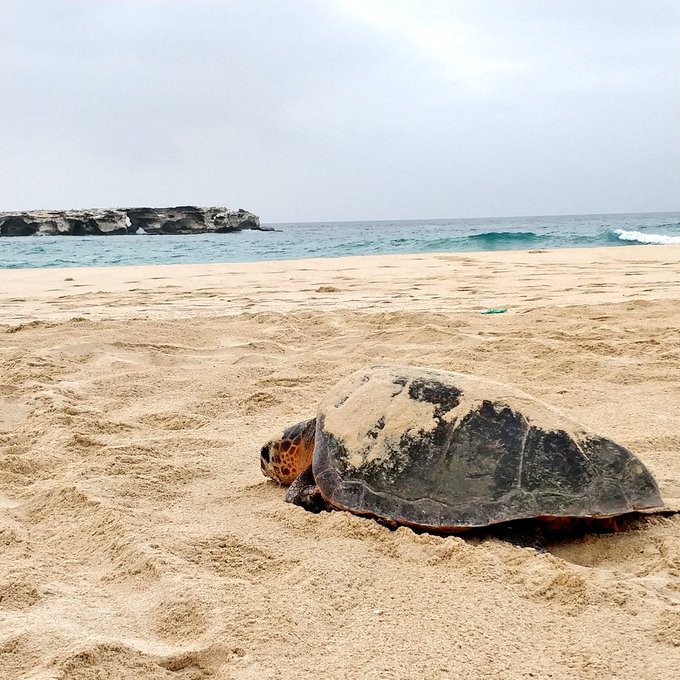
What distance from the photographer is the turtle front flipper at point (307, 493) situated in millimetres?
2438

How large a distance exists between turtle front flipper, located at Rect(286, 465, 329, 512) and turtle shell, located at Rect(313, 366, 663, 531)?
7 cm

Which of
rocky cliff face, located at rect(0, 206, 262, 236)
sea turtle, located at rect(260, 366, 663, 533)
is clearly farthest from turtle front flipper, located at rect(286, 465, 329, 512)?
rocky cliff face, located at rect(0, 206, 262, 236)

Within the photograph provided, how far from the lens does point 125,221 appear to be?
57.1m

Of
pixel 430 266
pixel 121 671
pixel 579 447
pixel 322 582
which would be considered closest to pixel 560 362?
pixel 579 447

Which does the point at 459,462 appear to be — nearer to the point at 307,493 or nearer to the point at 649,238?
the point at 307,493

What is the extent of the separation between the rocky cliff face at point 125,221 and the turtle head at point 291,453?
179ft

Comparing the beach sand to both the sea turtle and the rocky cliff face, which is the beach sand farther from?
the rocky cliff face

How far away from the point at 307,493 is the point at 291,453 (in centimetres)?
21

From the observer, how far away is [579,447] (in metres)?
2.27

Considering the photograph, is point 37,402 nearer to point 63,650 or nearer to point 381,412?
point 381,412

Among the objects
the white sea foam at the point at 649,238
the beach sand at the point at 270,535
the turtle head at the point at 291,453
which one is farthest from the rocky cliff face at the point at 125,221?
the turtle head at the point at 291,453

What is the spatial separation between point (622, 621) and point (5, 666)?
140 cm

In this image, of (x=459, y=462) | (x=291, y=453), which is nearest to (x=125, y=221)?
(x=291, y=453)

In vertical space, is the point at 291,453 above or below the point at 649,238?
above
